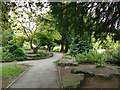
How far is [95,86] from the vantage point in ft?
10.9

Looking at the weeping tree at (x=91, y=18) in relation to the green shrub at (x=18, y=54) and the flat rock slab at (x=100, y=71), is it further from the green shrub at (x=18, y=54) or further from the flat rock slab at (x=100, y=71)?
the green shrub at (x=18, y=54)

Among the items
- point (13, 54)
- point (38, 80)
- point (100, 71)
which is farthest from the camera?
point (13, 54)

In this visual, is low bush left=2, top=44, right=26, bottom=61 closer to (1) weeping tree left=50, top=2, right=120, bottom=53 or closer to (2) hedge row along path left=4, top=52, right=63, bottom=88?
(2) hedge row along path left=4, top=52, right=63, bottom=88

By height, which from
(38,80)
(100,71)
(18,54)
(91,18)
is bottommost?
(38,80)

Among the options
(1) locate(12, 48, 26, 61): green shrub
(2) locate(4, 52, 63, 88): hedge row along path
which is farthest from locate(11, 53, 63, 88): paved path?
(1) locate(12, 48, 26, 61): green shrub

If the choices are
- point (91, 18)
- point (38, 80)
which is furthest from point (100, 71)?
point (38, 80)

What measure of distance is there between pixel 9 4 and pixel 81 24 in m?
3.90

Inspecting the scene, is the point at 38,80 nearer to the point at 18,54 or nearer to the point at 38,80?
the point at 38,80

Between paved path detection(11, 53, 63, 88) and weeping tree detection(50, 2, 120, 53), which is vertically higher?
weeping tree detection(50, 2, 120, 53)

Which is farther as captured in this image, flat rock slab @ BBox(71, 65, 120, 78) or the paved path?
flat rock slab @ BBox(71, 65, 120, 78)

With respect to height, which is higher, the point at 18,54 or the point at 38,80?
the point at 18,54

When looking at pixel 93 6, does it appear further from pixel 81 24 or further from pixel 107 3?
pixel 81 24

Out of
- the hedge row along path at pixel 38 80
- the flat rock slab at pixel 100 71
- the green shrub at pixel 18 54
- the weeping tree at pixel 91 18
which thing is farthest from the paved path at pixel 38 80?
the green shrub at pixel 18 54

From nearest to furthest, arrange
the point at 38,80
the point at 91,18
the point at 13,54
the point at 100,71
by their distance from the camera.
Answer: the point at 91,18, the point at 38,80, the point at 100,71, the point at 13,54
